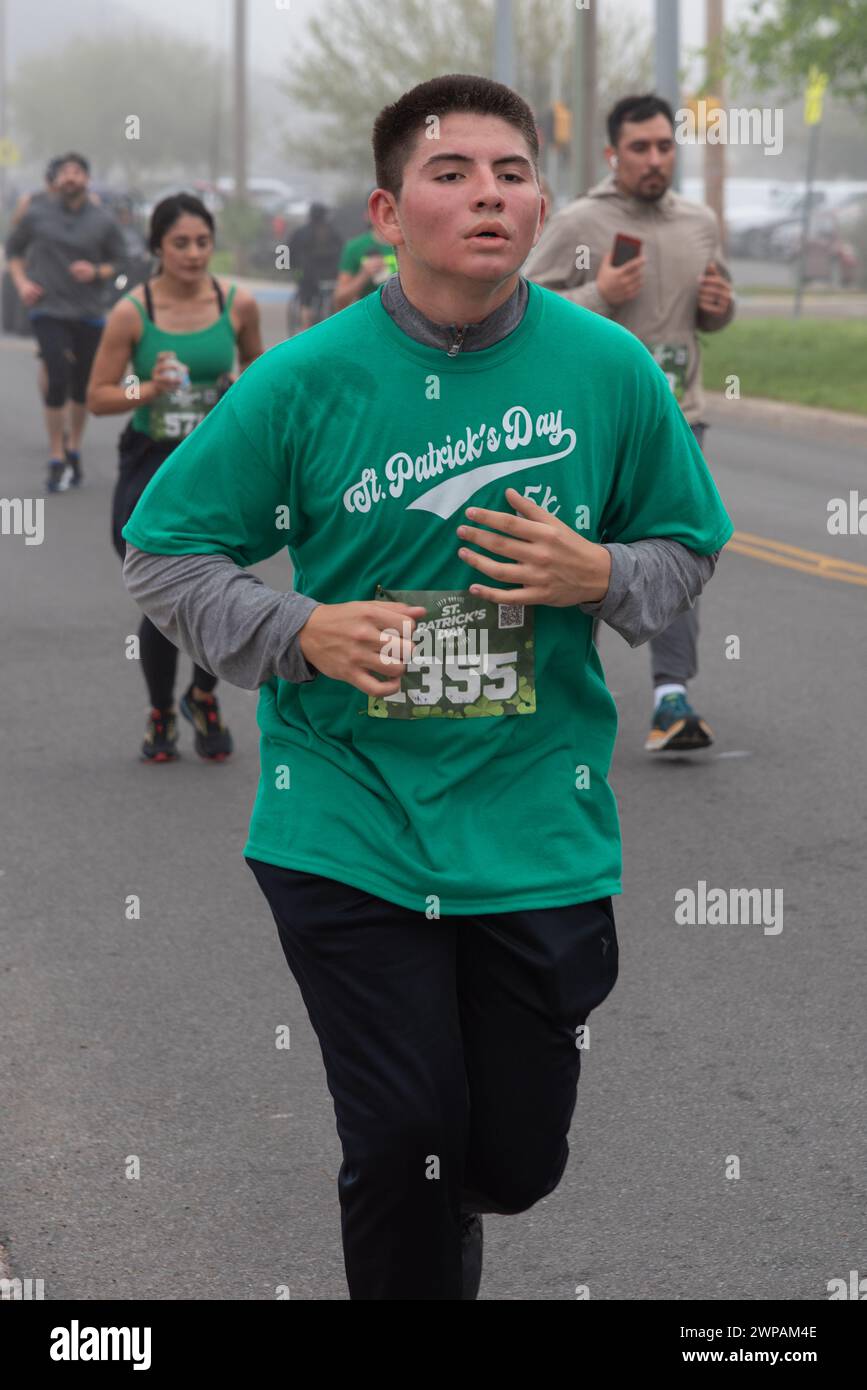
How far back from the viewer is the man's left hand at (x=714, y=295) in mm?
7551

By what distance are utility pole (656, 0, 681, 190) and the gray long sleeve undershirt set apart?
20.2 meters

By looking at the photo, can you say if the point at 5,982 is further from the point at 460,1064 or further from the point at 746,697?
the point at 746,697

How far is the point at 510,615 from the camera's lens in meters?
3.05

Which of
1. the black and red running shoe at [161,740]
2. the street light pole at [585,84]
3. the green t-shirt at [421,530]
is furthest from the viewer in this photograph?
the street light pole at [585,84]

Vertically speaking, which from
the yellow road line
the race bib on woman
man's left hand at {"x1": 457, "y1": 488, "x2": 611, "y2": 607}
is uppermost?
man's left hand at {"x1": 457, "y1": 488, "x2": 611, "y2": 607}

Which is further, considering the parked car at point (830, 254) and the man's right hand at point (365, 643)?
the parked car at point (830, 254)

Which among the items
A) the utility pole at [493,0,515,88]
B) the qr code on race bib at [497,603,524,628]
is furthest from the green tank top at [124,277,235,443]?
the utility pole at [493,0,515,88]

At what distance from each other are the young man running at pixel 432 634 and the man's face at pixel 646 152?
4.50 metres

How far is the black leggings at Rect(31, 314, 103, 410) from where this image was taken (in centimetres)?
1530

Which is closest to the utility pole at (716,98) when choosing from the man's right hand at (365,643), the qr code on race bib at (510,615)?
the qr code on race bib at (510,615)

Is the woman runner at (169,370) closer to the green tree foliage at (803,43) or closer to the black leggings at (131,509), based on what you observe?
the black leggings at (131,509)

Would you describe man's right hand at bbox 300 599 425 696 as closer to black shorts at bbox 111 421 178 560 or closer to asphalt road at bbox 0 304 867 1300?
asphalt road at bbox 0 304 867 1300

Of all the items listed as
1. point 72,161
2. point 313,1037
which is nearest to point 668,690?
point 313,1037

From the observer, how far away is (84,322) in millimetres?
15430
